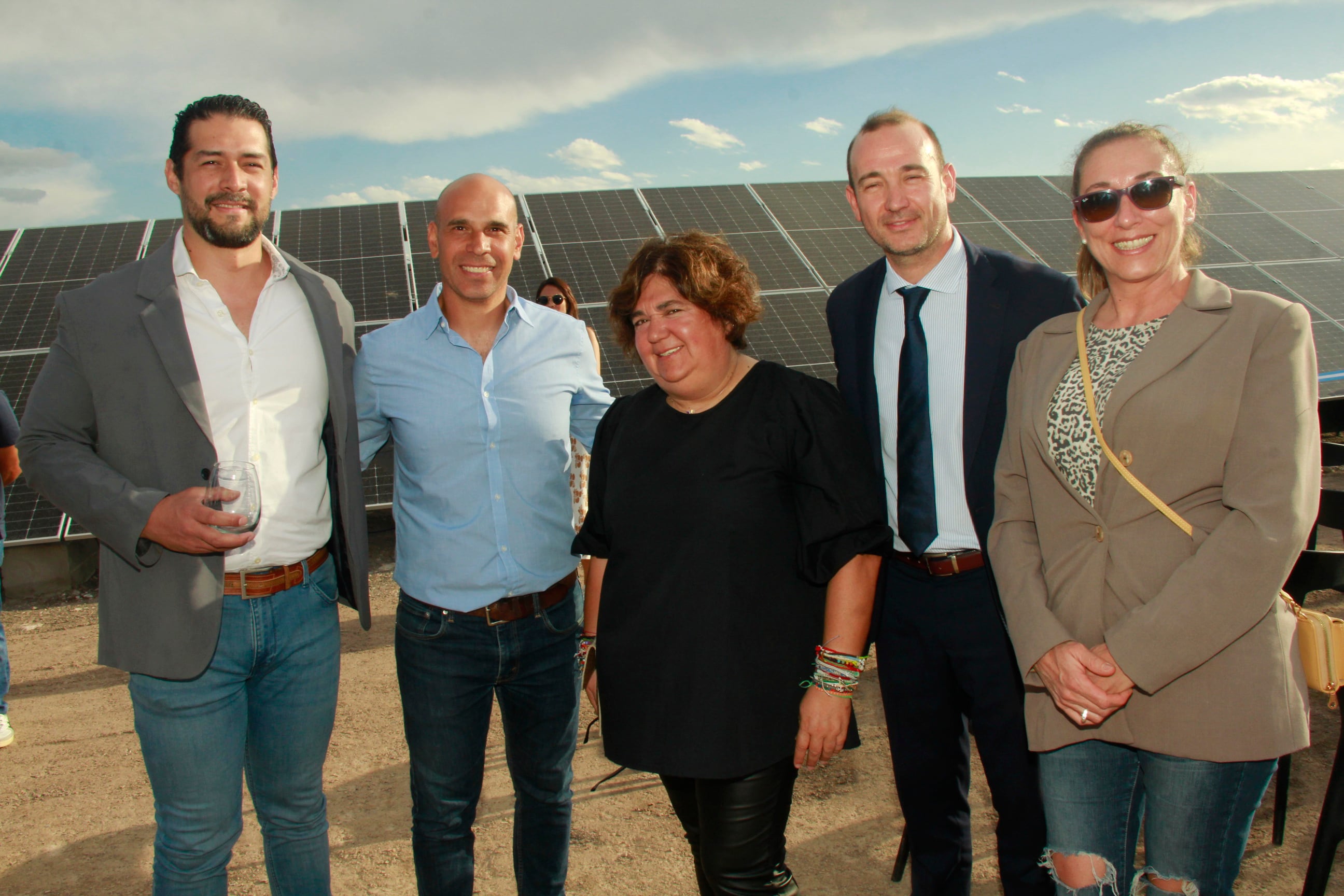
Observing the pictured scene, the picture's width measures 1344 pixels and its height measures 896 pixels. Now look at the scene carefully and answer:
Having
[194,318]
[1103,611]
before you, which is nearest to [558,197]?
[194,318]

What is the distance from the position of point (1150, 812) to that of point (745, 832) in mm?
967

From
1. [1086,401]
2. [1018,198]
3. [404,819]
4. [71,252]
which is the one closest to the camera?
[1086,401]

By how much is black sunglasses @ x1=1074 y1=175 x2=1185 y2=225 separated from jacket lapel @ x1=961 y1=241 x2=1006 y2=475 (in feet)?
1.53

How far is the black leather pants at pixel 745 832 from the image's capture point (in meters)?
2.14

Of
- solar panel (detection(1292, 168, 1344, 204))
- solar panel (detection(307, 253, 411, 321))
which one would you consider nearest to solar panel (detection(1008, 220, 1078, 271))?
solar panel (detection(1292, 168, 1344, 204))

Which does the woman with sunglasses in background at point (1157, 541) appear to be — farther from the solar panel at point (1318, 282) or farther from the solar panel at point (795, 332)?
the solar panel at point (1318, 282)

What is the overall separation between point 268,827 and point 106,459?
118cm

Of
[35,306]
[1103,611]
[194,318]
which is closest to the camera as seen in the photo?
[1103,611]

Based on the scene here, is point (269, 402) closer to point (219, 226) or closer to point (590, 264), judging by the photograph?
point (219, 226)

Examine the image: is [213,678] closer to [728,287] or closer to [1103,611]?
[728,287]

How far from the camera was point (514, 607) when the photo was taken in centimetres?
267

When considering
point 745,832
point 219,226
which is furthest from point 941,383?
point 219,226

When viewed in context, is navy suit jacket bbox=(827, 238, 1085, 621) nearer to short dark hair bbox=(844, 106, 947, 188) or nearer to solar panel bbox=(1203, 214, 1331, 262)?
short dark hair bbox=(844, 106, 947, 188)

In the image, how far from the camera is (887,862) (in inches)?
133
